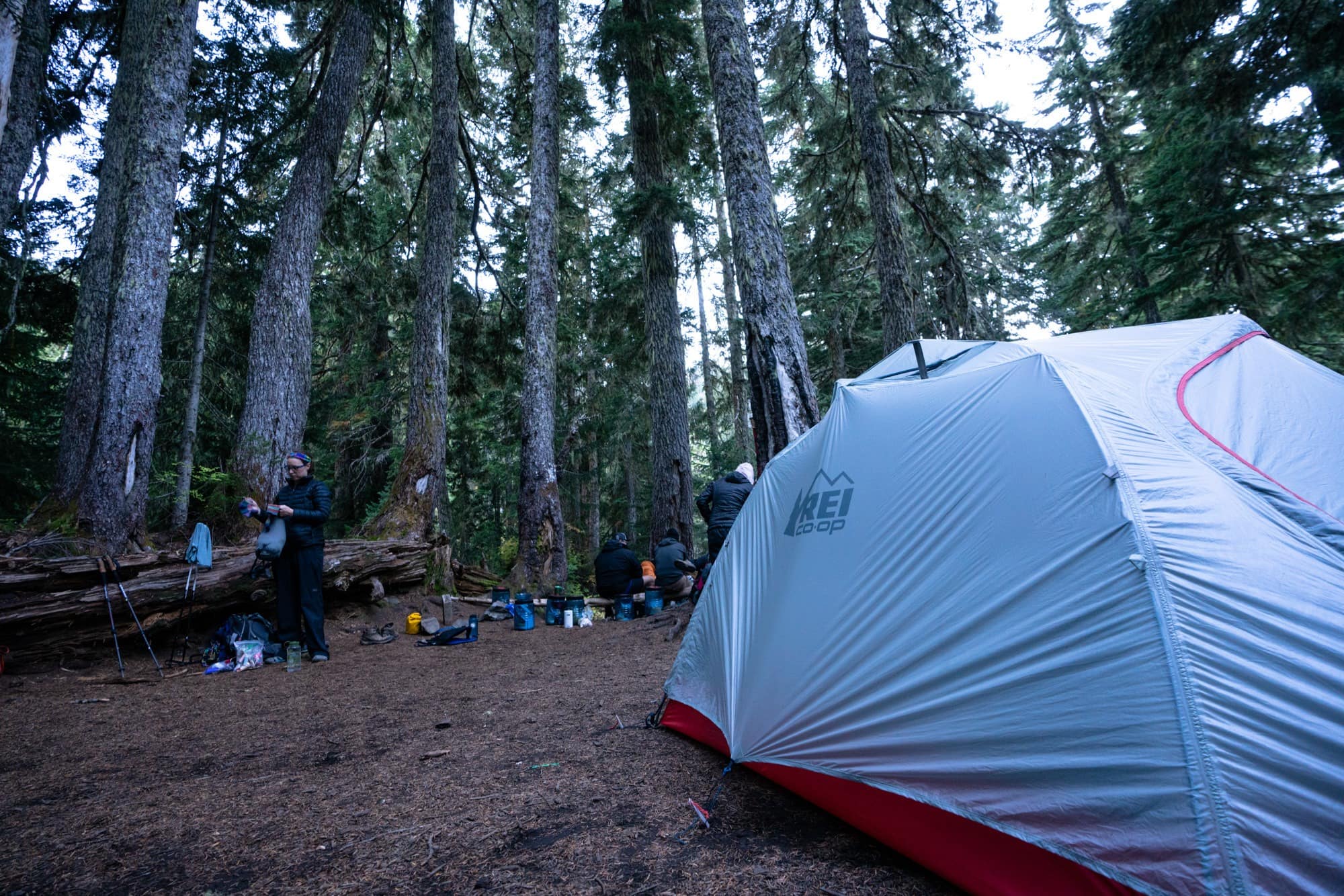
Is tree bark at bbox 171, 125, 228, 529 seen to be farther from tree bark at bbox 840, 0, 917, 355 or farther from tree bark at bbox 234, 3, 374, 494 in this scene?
tree bark at bbox 840, 0, 917, 355

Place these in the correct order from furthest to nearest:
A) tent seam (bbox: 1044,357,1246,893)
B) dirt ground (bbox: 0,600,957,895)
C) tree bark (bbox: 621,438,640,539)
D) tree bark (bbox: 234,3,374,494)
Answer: tree bark (bbox: 621,438,640,539), tree bark (bbox: 234,3,374,494), dirt ground (bbox: 0,600,957,895), tent seam (bbox: 1044,357,1246,893)

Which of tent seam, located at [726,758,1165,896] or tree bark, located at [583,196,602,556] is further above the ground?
tree bark, located at [583,196,602,556]

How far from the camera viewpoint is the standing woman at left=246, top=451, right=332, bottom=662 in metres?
6.02

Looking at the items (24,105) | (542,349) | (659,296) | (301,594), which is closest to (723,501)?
(542,349)

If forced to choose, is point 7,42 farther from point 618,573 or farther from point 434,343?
point 618,573

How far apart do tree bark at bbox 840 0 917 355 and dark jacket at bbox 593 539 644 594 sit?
549 centimetres

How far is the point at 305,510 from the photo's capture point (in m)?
5.98

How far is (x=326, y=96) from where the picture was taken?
9250 millimetres

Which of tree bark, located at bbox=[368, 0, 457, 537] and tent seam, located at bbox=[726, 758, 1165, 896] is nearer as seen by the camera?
tent seam, located at bbox=[726, 758, 1165, 896]

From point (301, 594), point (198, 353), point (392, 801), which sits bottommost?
point (392, 801)

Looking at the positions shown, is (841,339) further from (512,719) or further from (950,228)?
(512,719)

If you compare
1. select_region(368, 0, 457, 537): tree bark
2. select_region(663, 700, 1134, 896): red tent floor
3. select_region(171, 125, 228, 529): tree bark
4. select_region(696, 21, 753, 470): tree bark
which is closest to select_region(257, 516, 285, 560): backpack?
select_region(368, 0, 457, 537): tree bark

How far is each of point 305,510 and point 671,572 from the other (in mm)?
5005

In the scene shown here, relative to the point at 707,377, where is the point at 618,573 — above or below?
below
